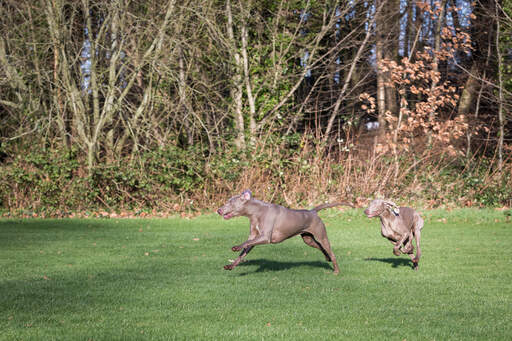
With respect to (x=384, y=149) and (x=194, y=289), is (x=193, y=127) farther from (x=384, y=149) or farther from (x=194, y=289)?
(x=194, y=289)

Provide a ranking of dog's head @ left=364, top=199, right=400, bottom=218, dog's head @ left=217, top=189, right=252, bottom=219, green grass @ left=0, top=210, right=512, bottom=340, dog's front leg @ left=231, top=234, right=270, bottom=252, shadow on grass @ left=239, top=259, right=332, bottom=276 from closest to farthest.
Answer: green grass @ left=0, top=210, right=512, bottom=340 < dog's front leg @ left=231, top=234, right=270, bottom=252 < dog's head @ left=217, top=189, right=252, bottom=219 < dog's head @ left=364, top=199, right=400, bottom=218 < shadow on grass @ left=239, top=259, right=332, bottom=276

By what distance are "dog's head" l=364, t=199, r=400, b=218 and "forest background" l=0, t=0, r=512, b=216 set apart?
8752 millimetres

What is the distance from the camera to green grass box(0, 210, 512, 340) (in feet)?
17.5

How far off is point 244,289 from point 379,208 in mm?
2382

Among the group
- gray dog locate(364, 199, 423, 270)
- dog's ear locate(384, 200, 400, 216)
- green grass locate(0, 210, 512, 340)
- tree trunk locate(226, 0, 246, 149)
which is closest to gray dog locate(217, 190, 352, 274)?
green grass locate(0, 210, 512, 340)

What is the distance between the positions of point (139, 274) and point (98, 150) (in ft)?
33.2

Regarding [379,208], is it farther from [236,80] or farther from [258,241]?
[236,80]

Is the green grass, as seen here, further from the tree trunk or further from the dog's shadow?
the tree trunk

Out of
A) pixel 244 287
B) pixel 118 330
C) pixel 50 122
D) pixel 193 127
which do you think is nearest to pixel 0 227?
pixel 50 122

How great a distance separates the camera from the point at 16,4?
Result: 18000 millimetres

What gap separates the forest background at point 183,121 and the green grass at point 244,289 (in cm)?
444

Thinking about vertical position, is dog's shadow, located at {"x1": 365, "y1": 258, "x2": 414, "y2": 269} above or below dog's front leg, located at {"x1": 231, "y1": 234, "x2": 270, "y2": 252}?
below

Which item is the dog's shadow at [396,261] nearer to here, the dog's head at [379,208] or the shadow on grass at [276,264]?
the shadow on grass at [276,264]

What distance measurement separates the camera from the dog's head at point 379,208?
27.3 feet
